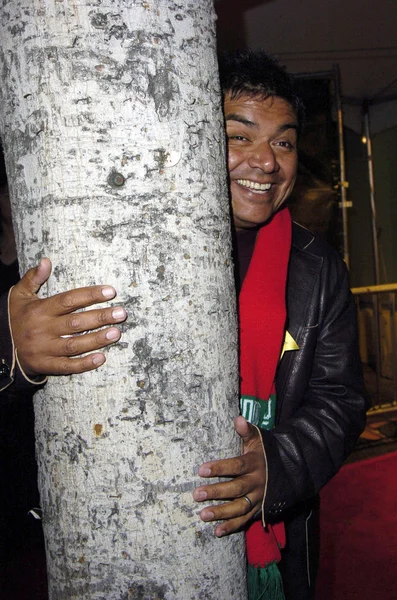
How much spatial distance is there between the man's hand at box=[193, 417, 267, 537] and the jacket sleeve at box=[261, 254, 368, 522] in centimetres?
28

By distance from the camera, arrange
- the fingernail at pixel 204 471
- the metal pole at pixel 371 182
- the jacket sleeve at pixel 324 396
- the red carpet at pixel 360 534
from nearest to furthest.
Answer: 1. the fingernail at pixel 204 471
2. the jacket sleeve at pixel 324 396
3. the red carpet at pixel 360 534
4. the metal pole at pixel 371 182

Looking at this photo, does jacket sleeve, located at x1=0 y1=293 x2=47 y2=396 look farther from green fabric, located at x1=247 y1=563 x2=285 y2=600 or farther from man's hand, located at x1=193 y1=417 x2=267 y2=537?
green fabric, located at x1=247 y1=563 x2=285 y2=600

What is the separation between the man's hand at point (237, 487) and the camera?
3.16 ft

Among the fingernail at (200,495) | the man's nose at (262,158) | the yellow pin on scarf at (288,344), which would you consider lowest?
the fingernail at (200,495)

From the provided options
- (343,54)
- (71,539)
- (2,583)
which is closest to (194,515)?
A: (71,539)

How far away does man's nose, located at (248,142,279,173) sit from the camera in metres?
2.00

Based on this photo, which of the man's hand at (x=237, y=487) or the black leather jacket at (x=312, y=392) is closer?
the man's hand at (x=237, y=487)

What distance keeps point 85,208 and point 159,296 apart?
212mm

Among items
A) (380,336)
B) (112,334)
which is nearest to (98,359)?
(112,334)

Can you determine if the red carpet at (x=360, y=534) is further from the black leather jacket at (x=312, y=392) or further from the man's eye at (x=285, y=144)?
the man's eye at (x=285, y=144)

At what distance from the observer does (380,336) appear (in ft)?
18.7

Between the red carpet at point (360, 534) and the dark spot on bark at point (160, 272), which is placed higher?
the dark spot on bark at point (160, 272)

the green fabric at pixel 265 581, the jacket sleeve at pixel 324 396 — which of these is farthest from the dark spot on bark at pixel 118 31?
the green fabric at pixel 265 581

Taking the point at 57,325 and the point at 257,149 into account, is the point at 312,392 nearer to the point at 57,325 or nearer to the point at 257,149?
the point at 257,149
